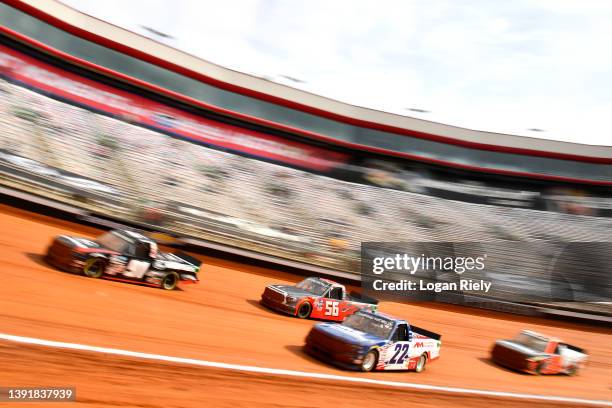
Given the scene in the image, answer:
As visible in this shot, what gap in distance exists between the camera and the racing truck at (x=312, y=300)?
12.7 m

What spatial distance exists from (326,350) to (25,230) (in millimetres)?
9690

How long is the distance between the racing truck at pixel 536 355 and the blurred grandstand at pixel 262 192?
25.1 ft

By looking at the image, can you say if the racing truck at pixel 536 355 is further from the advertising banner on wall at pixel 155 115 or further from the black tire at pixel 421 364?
the advertising banner on wall at pixel 155 115

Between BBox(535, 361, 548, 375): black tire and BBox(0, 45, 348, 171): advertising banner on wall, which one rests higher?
BBox(0, 45, 348, 171): advertising banner on wall

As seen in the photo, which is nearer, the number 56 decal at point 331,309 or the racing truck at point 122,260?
the racing truck at point 122,260

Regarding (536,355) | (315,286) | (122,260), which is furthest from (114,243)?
(536,355)

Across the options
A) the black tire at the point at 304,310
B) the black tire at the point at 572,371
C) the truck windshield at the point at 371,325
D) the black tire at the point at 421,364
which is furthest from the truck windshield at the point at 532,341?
the black tire at the point at 304,310

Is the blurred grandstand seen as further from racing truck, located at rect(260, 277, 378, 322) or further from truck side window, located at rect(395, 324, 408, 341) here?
truck side window, located at rect(395, 324, 408, 341)

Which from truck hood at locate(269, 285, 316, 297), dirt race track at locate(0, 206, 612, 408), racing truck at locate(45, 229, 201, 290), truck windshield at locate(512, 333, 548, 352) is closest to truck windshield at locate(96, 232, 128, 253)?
racing truck at locate(45, 229, 201, 290)

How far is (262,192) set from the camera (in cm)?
2283

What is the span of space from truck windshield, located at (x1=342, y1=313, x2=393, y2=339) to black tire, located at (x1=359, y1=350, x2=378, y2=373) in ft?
1.51

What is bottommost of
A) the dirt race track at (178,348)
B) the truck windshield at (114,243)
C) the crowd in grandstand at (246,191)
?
the dirt race track at (178,348)

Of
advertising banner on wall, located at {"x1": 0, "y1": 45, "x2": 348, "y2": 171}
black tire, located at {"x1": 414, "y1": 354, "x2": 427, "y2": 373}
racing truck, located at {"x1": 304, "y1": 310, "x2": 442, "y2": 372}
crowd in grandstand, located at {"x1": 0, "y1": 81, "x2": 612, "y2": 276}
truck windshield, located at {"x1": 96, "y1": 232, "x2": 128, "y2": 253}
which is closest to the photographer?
racing truck, located at {"x1": 304, "y1": 310, "x2": 442, "y2": 372}

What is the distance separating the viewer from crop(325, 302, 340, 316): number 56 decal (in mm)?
13445
